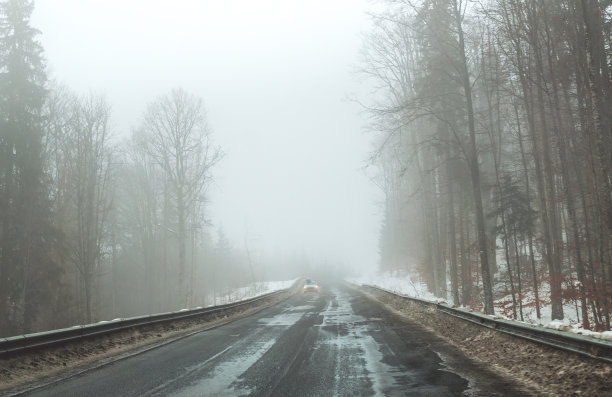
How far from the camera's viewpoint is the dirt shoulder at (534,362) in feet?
18.2

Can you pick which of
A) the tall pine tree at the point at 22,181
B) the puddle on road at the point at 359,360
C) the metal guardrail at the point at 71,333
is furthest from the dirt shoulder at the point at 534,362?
the tall pine tree at the point at 22,181

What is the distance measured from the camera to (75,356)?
29.4 ft

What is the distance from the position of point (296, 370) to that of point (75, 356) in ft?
15.5

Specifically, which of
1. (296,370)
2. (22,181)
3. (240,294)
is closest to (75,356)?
(296,370)

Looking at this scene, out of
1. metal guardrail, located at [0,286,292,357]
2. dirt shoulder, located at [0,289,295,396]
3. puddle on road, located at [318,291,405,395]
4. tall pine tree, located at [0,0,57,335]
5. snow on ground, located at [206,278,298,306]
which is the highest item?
tall pine tree, located at [0,0,57,335]

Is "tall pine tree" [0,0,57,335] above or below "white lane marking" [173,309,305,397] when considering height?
above

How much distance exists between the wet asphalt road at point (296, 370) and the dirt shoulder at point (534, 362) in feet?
1.38

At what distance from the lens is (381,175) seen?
44.8m

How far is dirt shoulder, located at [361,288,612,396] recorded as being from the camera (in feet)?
18.2

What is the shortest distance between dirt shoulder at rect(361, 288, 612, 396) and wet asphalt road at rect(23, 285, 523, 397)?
42cm

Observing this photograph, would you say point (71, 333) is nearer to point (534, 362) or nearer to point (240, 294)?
point (534, 362)

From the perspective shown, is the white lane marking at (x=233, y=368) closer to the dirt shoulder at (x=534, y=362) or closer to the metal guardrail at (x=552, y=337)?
the dirt shoulder at (x=534, y=362)

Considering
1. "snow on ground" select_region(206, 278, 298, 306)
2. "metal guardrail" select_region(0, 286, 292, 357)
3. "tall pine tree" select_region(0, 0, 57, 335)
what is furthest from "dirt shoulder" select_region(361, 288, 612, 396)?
"snow on ground" select_region(206, 278, 298, 306)

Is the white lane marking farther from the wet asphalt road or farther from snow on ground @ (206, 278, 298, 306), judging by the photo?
snow on ground @ (206, 278, 298, 306)
